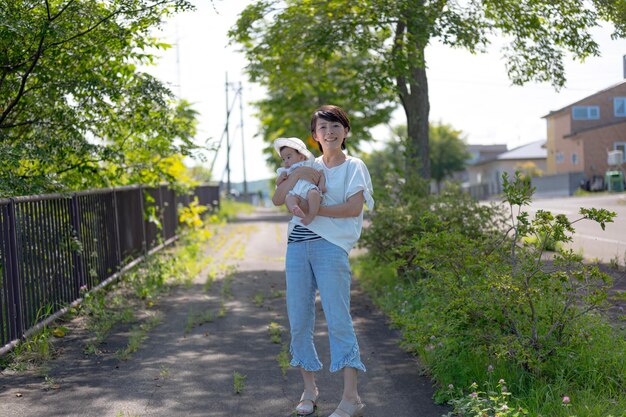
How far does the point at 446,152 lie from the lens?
7338cm

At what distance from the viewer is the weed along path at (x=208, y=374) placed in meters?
5.22

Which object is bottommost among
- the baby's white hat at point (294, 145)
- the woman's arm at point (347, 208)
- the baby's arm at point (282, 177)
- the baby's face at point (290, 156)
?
the woman's arm at point (347, 208)

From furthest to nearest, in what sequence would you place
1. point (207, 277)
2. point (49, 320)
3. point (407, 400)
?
point (207, 277) < point (49, 320) < point (407, 400)

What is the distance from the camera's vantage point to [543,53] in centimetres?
1411

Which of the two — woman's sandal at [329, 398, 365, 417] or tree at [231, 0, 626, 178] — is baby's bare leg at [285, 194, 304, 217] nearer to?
woman's sandal at [329, 398, 365, 417]

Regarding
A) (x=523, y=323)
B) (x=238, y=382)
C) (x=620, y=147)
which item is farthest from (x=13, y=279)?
(x=620, y=147)

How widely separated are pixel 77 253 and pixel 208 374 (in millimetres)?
3615

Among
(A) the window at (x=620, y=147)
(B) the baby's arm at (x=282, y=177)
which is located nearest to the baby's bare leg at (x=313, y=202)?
(B) the baby's arm at (x=282, y=177)

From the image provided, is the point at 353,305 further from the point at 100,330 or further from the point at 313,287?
the point at 313,287

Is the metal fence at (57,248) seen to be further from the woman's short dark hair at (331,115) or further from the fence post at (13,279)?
the woman's short dark hair at (331,115)

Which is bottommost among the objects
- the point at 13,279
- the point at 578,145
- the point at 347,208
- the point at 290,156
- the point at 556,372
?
the point at 556,372

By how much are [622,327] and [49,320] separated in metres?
5.32

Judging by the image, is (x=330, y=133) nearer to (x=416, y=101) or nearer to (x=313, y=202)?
(x=313, y=202)

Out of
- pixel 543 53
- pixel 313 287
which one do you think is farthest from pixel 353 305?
pixel 543 53
